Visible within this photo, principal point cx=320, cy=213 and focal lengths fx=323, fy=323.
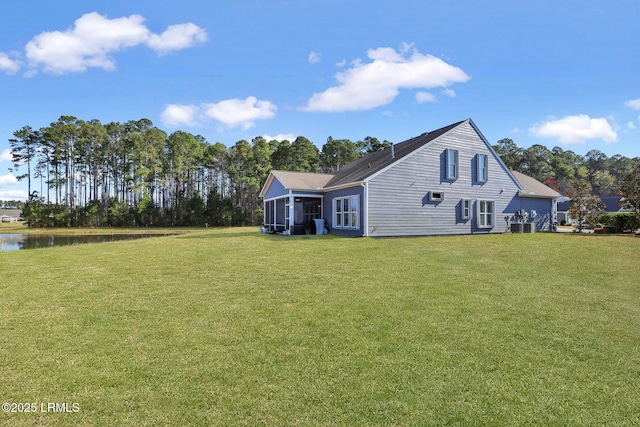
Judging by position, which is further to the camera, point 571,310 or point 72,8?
point 72,8

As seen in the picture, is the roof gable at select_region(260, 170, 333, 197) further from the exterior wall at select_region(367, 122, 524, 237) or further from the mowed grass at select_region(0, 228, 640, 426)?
the mowed grass at select_region(0, 228, 640, 426)

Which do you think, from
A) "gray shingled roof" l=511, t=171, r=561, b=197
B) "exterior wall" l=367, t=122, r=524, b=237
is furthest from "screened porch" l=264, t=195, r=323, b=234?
"gray shingled roof" l=511, t=171, r=561, b=197

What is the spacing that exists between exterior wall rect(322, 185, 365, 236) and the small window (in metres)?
4.05


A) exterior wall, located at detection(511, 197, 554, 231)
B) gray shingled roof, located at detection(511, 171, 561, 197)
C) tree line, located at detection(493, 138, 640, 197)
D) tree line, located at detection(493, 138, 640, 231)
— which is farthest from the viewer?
tree line, located at detection(493, 138, 640, 197)

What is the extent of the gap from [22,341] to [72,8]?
1309 centimetres

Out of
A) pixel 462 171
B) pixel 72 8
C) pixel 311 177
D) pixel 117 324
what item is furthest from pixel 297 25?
pixel 117 324

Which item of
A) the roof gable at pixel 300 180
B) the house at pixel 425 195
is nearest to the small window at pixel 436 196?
the house at pixel 425 195

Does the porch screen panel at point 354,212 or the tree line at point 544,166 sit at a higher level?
the tree line at point 544,166

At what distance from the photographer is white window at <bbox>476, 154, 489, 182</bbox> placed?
18.3 meters

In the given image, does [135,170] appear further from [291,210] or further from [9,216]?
[9,216]

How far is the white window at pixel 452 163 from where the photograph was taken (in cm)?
1747

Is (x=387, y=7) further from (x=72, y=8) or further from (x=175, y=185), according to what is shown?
(x=175, y=185)

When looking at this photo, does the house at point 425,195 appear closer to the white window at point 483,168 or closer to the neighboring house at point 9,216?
the white window at point 483,168

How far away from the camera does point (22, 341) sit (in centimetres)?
384
